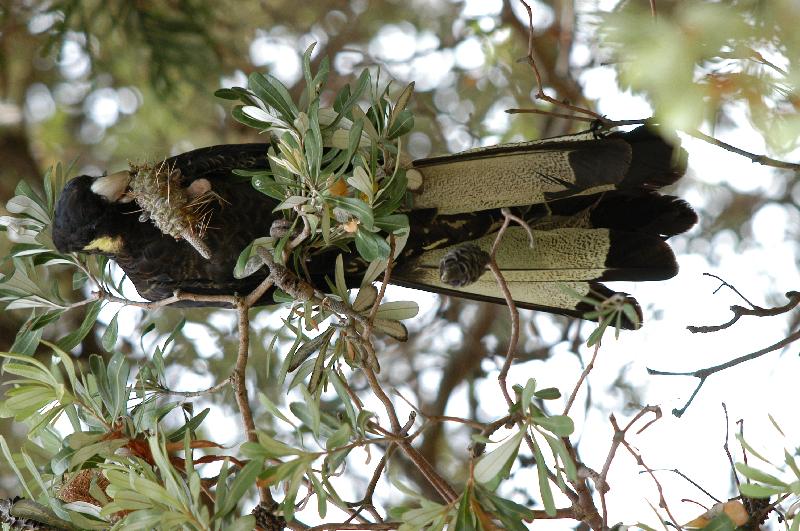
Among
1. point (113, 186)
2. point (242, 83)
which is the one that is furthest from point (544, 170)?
point (242, 83)

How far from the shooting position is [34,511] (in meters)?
1.43

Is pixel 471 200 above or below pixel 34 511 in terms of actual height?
above

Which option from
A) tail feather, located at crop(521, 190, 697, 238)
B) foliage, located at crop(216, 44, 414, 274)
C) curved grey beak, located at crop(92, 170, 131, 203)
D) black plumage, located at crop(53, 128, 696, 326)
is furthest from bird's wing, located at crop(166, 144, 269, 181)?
tail feather, located at crop(521, 190, 697, 238)

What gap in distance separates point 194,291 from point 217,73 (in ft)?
4.73

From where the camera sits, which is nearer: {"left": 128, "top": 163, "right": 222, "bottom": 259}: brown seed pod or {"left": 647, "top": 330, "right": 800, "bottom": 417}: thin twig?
{"left": 647, "top": 330, "right": 800, "bottom": 417}: thin twig

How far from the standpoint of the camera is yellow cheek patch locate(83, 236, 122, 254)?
1.81 m

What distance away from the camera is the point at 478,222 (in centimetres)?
188

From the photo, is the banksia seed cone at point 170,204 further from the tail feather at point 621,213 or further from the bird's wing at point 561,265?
the tail feather at point 621,213

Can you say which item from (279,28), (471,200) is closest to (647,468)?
(471,200)

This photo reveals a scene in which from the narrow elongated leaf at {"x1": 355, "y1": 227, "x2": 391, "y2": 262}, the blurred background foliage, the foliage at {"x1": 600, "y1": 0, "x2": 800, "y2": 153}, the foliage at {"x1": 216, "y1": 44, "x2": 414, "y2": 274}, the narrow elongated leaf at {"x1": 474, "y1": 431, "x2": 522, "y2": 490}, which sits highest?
the foliage at {"x1": 600, "y1": 0, "x2": 800, "y2": 153}

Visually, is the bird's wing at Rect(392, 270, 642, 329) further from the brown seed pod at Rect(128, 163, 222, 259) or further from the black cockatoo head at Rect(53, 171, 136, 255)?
the black cockatoo head at Rect(53, 171, 136, 255)

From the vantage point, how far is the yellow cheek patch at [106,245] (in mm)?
1807

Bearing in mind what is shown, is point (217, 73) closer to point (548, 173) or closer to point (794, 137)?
point (548, 173)

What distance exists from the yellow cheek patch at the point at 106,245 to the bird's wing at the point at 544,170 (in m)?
0.69
